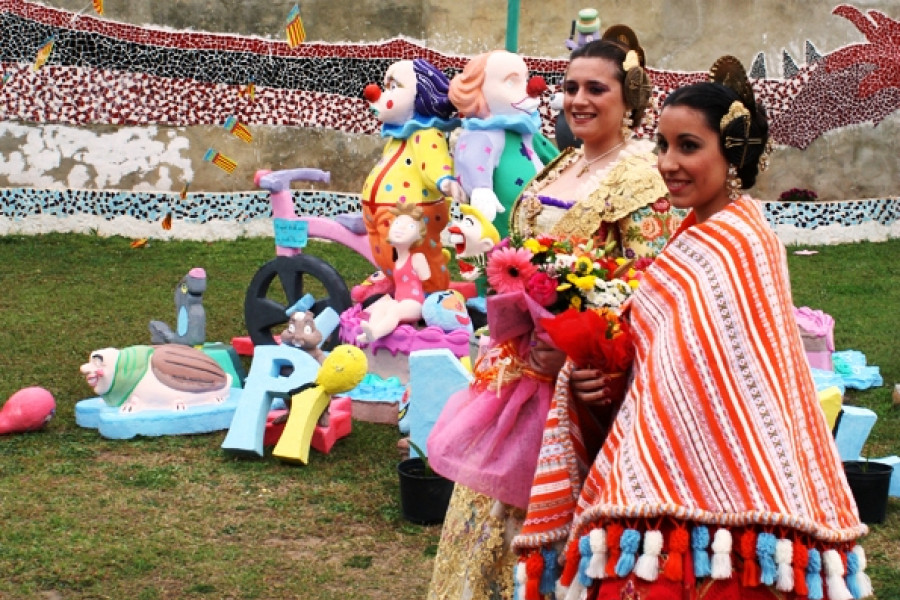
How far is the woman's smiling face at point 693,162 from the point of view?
295cm

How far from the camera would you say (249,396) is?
6.31 metres

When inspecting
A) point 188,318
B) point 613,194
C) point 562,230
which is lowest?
point 188,318

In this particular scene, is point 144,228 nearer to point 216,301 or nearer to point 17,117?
point 17,117

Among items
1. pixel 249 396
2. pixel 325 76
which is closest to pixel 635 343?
pixel 249 396

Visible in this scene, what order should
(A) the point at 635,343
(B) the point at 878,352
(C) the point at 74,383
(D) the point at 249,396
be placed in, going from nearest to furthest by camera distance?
(A) the point at 635,343
(D) the point at 249,396
(C) the point at 74,383
(B) the point at 878,352

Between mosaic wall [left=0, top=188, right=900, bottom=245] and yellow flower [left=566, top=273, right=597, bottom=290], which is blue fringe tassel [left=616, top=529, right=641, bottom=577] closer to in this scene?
yellow flower [left=566, top=273, right=597, bottom=290]

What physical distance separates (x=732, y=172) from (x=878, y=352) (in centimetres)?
594

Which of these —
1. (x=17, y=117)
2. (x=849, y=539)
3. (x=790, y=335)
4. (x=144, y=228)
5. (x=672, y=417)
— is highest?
(x=17, y=117)

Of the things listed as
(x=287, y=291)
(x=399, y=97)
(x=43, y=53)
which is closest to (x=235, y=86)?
(x=43, y=53)

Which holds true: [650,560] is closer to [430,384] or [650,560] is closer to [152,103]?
[430,384]

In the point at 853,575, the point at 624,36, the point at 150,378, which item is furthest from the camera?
the point at 150,378

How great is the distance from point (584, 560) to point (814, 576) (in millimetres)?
489

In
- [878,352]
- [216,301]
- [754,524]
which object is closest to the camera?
[754,524]

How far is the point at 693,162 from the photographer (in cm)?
295
